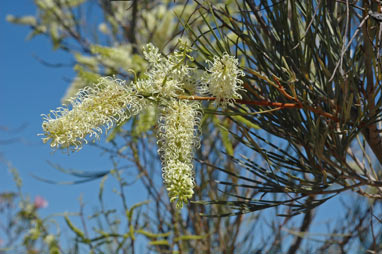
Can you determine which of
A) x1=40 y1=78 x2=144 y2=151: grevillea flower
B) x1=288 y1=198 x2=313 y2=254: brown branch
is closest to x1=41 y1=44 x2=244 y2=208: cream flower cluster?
x1=40 y1=78 x2=144 y2=151: grevillea flower

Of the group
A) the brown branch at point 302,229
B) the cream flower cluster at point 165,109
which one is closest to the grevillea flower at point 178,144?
the cream flower cluster at point 165,109

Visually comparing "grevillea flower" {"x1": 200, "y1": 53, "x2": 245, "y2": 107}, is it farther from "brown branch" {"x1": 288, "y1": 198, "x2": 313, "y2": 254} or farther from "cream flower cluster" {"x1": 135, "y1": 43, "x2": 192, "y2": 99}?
"brown branch" {"x1": 288, "y1": 198, "x2": 313, "y2": 254}

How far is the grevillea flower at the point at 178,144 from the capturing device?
0.45m

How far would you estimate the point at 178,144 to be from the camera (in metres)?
0.47

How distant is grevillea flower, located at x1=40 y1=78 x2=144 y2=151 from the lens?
1.51 feet

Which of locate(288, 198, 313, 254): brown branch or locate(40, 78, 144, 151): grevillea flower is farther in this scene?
locate(288, 198, 313, 254): brown branch

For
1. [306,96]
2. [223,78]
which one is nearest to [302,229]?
[306,96]

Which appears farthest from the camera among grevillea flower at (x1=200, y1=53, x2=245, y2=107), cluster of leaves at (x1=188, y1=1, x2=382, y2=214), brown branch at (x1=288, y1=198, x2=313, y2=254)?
brown branch at (x1=288, y1=198, x2=313, y2=254)

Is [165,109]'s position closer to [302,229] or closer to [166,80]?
[166,80]

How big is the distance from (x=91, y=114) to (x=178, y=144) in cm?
10

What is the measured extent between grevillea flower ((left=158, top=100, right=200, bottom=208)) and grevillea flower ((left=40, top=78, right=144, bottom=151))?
4 centimetres

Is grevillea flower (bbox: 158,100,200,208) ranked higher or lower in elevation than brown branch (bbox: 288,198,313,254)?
lower

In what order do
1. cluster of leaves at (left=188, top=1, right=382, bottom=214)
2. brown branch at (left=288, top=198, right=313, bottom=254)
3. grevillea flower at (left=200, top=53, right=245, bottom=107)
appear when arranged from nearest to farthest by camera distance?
1. grevillea flower at (left=200, top=53, right=245, bottom=107)
2. cluster of leaves at (left=188, top=1, right=382, bottom=214)
3. brown branch at (left=288, top=198, right=313, bottom=254)

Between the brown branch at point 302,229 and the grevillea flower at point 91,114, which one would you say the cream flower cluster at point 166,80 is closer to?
the grevillea flower at point 91,114
